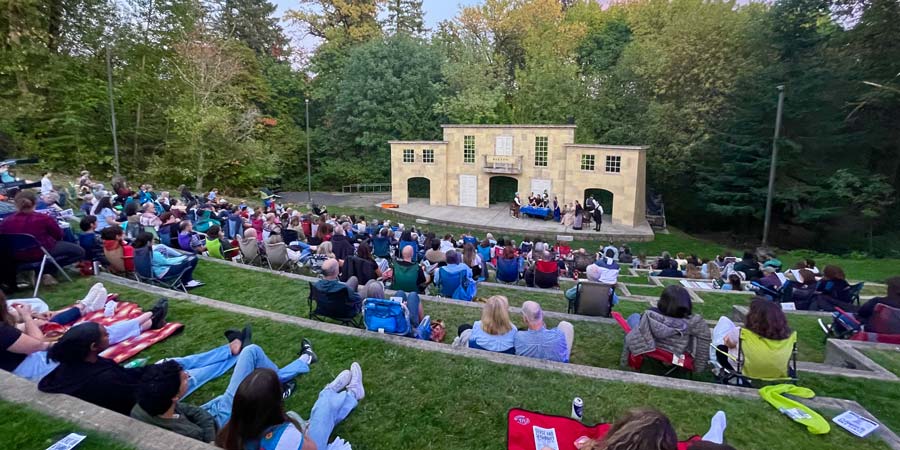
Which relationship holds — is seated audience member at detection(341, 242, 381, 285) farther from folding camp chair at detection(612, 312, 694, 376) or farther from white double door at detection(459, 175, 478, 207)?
white double door at detection(459, 175, 478, 207)

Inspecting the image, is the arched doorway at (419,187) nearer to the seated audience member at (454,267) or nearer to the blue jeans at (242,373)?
the seated audience member at (454,267)

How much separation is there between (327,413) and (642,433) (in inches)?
91.3

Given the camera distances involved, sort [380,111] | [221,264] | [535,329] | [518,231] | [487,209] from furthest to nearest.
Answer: [380,111]
[487,209]
[518,231]
[221,264]
[535,329]

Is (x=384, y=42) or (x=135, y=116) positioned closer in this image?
(x=135, y=116)

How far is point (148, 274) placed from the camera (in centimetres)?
703

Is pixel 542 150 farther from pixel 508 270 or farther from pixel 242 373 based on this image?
pixel 242 373

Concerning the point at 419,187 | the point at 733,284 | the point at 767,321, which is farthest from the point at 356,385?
the point at 419,187

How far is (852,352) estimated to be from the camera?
5.22 m

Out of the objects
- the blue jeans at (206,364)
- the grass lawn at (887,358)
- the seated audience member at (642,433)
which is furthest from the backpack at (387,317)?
the grass lawn at (887,358)

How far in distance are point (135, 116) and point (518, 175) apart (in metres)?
21.0

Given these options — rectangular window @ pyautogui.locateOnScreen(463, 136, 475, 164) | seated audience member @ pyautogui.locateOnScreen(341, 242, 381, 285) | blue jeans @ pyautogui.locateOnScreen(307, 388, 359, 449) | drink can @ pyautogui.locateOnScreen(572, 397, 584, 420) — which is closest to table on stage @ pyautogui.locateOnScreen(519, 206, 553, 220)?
rectangular window @ pyautogui.locateOnScreen(463, 136, 475, 164)

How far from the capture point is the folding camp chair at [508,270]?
9.51 meters

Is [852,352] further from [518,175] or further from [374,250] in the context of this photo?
[518,175]

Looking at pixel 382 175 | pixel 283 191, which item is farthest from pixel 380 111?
pixel 283 191
